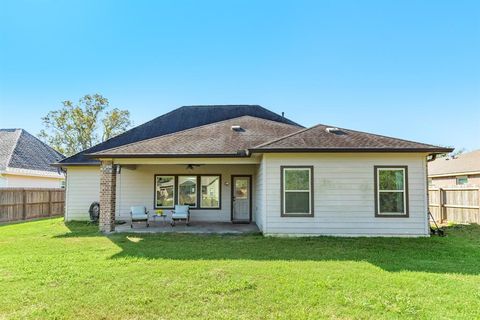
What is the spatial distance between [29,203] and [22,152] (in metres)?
5.24

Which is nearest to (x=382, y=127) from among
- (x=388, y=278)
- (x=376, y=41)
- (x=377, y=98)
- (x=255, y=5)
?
(x=377, y=98)

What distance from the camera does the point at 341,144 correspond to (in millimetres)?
9758

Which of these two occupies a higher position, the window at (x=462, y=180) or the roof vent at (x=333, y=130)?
the roof vent at (x=333, y=130)

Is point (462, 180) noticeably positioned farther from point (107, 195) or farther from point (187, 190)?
point (107, 195)

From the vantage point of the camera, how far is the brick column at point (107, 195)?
1047 centimetres

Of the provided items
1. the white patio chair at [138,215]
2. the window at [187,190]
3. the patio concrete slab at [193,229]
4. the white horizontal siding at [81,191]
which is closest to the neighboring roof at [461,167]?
the patio concrete slab at [193,229]

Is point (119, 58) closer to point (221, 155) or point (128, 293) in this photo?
point (221, 155)

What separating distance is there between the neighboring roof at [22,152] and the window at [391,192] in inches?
667

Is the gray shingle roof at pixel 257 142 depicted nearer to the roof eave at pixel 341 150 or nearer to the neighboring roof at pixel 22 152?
the roof eave at pixel 341 150

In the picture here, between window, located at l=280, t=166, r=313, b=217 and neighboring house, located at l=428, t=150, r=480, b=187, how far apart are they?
1274 cm

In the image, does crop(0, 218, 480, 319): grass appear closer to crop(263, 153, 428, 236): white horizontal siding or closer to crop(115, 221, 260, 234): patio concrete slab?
crop(263, 153, 428, 236): white horizontal siding

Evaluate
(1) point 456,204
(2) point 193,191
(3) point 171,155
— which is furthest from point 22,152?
(1) point 456,204

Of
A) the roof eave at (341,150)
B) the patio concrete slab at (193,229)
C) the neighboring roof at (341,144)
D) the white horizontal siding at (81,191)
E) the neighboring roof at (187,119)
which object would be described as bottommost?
the patio concrete slab at (193,229)

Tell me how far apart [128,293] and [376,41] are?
12968 mm
